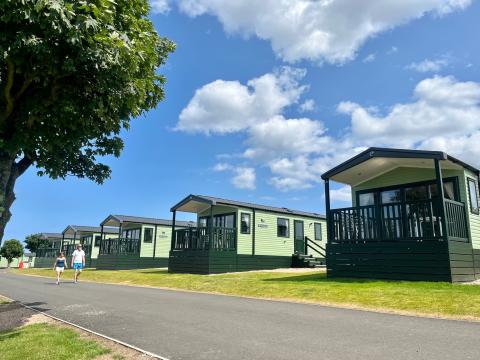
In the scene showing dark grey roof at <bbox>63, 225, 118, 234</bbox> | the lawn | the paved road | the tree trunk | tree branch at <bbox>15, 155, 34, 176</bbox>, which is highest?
dark grey roof at <bbox>63, 225, 118, 234</bbox>

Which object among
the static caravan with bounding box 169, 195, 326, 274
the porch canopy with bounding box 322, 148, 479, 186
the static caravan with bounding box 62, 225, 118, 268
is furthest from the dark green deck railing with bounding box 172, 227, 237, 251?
the static caravan with bounding box 62, 225, 118, 268

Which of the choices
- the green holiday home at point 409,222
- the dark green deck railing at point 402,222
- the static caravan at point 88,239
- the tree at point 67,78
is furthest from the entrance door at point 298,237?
the static caravan at point 88,239

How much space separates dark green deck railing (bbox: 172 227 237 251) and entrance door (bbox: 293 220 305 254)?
5.03m

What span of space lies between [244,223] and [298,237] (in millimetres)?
4536

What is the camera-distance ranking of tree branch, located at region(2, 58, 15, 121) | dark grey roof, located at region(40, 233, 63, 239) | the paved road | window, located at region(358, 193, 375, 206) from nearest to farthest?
the paved road → tree branch, located at region(2, 58, 15, 121) → window, located at region(358, 193, 375, 206) → dark grey roof, located at region(40, 233, 63, 239)

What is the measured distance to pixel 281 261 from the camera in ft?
77.8

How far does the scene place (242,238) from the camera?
71.5 feet

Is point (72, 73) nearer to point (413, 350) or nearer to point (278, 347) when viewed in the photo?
point (278, 347)

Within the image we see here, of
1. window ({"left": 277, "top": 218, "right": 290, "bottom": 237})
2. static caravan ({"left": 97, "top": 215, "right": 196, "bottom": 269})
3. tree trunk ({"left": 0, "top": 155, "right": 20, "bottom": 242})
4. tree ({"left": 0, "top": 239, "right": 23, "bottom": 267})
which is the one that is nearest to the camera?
tree trunk ({"left": 0, "top": 155, "right": 20, "bottom": 242})

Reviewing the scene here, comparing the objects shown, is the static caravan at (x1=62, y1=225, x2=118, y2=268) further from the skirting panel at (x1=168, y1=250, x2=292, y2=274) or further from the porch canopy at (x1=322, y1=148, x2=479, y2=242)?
the porch canopy at (x1=322, y1=148, x2=479, y2=242)

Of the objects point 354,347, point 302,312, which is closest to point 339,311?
point 302,312

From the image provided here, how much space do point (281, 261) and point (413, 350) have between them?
18780 millimetres

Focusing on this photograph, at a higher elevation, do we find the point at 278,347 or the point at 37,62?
the point at 37,62

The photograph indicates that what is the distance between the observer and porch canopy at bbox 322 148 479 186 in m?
12.6
